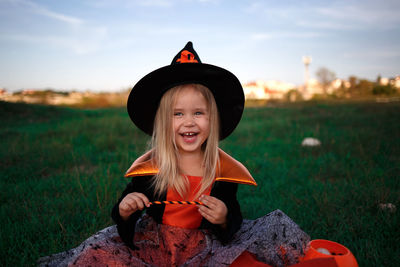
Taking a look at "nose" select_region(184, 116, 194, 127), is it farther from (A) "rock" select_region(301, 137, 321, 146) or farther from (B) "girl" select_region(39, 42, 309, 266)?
(A) "rock" select_region(301, 137, 321, 146)

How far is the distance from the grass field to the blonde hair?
104 centimetres

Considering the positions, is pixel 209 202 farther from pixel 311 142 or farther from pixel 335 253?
pixel 311 142

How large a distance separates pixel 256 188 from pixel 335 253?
2059 millimetres

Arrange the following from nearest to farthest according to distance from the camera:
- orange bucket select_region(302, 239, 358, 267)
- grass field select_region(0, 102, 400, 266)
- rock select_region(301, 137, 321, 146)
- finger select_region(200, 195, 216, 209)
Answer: orange bucket select_region(302, 239, 358, 267)
finger select_region(200, 195, 216, 209)
grass field select_region(0, 102, 400, 266)
rock select_region(301, 137, 321, 146)

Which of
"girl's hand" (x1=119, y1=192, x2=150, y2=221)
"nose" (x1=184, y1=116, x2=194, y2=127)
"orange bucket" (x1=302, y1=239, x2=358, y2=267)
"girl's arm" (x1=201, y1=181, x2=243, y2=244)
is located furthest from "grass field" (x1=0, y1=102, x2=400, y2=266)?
"nose" (x1=184, y1=116, x2=194, y2=127)

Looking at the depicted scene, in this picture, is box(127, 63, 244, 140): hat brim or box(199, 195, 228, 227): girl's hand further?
box(127, 63, 244, 140): hat brim

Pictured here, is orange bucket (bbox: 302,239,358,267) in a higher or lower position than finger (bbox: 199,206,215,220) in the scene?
lower

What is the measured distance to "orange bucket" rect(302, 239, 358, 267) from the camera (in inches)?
61.6

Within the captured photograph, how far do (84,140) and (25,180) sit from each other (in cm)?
252

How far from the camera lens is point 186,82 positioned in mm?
1893

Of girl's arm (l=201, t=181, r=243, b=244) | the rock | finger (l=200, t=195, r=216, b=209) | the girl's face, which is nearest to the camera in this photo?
finger (l=200, t=195, r=216, b=209)

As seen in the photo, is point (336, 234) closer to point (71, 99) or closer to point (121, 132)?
point (121, 132)

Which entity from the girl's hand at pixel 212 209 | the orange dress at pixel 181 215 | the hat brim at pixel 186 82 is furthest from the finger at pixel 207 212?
the hat brim at pixel 186 82

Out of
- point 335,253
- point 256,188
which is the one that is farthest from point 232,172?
point 256,188
